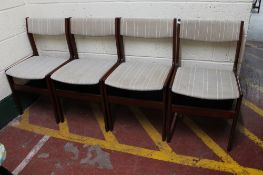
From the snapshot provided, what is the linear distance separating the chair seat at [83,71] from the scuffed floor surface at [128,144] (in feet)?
1.74

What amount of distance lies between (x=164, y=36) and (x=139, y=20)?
0.85 ft

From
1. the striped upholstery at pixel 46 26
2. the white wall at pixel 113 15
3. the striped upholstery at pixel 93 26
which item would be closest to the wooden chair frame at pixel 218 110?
the white wall at pixel 113 15

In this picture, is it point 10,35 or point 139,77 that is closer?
point 139,77

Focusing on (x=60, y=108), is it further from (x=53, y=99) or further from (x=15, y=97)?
(x=15, y=97)

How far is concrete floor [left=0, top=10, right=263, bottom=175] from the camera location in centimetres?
187

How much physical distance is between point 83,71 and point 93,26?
1.46 feet

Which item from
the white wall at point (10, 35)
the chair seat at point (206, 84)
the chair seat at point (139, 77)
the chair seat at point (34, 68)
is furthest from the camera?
the white wall at point (10, 35)

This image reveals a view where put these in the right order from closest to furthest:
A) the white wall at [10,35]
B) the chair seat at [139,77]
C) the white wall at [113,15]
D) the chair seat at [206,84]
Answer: the chair seat at [206,84], the chair seat at [139,77], the white wall at [113,15], the white wall at [10,35]

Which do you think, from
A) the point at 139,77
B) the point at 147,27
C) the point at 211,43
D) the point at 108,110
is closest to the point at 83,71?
the point at 108,110

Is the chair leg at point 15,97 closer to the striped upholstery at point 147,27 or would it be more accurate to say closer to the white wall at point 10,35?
the white wall at point 10,35

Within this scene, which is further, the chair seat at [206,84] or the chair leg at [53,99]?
the chair leg at [53,99]

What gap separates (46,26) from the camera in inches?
95.4

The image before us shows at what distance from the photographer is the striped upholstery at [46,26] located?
2.38 metres

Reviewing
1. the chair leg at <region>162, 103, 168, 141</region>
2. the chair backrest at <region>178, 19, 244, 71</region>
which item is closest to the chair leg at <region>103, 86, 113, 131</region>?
the chair leg at <region>162, 103, 168, 141</region>
